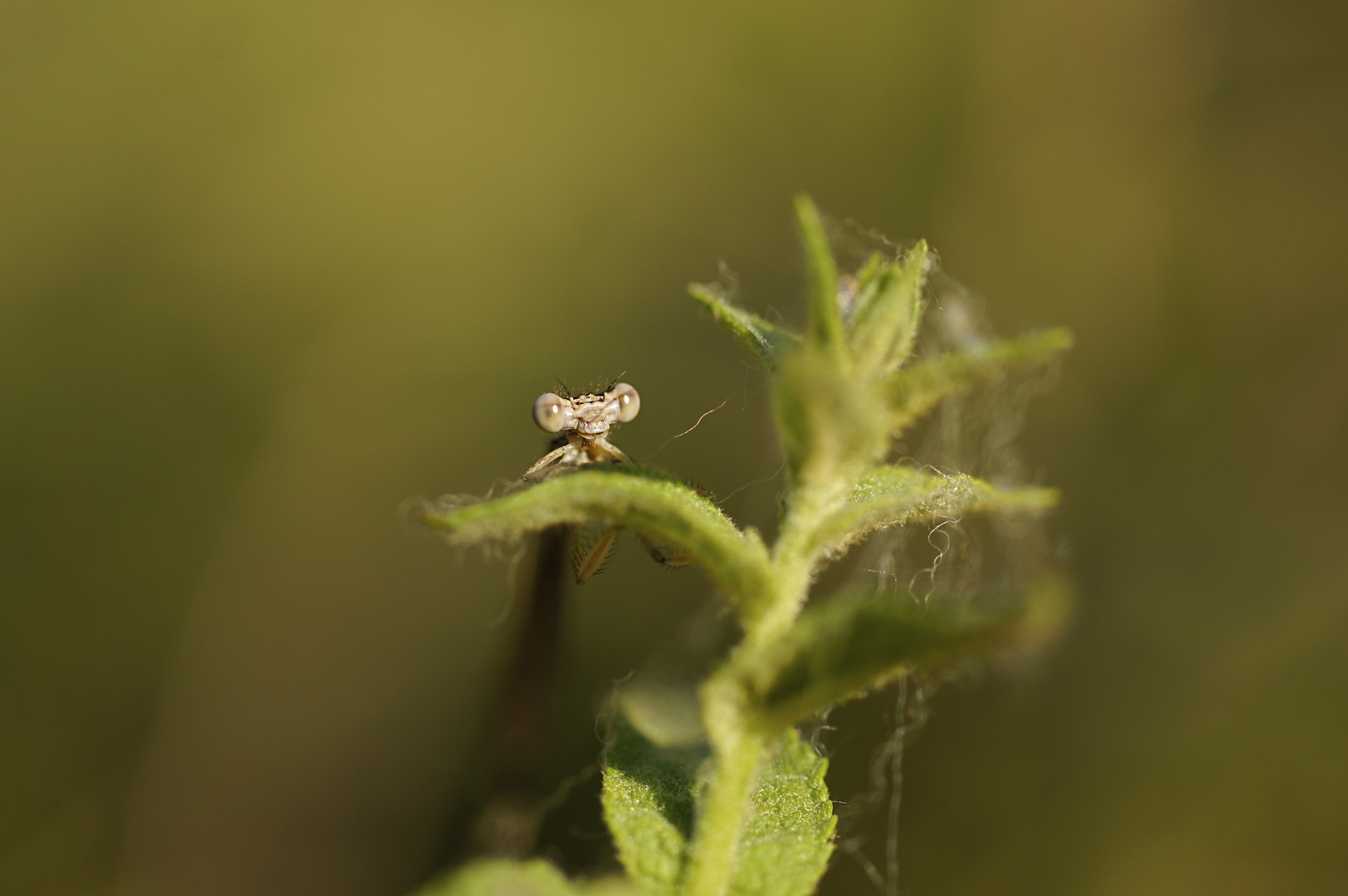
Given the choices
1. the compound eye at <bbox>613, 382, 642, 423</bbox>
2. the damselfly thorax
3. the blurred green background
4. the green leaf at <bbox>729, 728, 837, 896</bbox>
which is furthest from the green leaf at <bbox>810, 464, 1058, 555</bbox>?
the blurred green background

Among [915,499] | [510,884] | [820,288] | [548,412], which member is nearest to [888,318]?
[820,288]

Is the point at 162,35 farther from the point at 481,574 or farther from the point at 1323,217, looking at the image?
the point at 1323,217

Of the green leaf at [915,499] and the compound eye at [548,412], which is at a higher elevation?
the compound eye at [548,412]

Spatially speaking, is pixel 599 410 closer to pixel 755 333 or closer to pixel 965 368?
pixel 755 333

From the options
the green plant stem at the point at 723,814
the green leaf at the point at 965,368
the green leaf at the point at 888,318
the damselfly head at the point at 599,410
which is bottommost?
the green plant stem at the point at 723,814

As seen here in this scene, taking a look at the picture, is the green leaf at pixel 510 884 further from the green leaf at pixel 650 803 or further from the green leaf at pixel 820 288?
the green leaf at pixel 820 288

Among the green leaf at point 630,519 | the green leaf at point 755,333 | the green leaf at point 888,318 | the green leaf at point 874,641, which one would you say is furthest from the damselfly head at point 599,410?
A: the green leaf at point 874,641

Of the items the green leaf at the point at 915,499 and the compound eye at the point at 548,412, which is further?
the compound eye at the point at 548,412

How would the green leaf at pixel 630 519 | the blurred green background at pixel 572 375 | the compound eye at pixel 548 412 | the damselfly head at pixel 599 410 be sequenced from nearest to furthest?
the green leaf at pixel 630 519 → the compound eye at pixel 548 412 → the damselfly head at pixel 599 410 → the blurred green background at pixel 572 375
